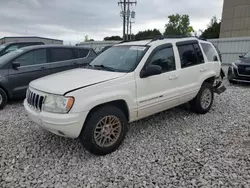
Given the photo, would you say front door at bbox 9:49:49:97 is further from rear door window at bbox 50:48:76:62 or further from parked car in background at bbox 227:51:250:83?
parked car in background at bbox 227:51:250:83

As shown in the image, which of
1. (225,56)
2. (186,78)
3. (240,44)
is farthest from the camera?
(225,56)

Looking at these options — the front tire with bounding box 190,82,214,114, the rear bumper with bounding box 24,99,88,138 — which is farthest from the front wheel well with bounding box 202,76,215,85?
the rear bumper with bounding box 24,99,88,138

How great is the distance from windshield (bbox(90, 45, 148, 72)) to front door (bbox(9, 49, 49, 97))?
2.59 metres

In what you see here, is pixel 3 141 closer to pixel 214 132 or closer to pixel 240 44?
pixel 214 132

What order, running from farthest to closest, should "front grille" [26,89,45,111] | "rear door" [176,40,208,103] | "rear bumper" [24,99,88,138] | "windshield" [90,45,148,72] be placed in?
"rear door" [176,40,208,103] < "windshield" [90,45,148,72] < "front grille" [26,89,45,111] < "rear bumper" [24,99,88,138]

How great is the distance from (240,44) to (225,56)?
1.31 metres

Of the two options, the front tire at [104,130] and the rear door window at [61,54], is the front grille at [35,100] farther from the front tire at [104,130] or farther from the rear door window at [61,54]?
the rear door window at [61,54]

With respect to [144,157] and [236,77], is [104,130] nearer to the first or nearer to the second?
[144,157]

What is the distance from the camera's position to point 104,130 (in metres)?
3.21

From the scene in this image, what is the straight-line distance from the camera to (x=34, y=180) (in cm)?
271

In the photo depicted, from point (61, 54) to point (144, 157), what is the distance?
4723 millimetres

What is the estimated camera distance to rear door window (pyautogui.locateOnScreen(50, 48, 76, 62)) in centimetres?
648

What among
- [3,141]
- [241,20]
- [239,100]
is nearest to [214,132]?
[239,100]

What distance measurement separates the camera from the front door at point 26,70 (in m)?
5.71
